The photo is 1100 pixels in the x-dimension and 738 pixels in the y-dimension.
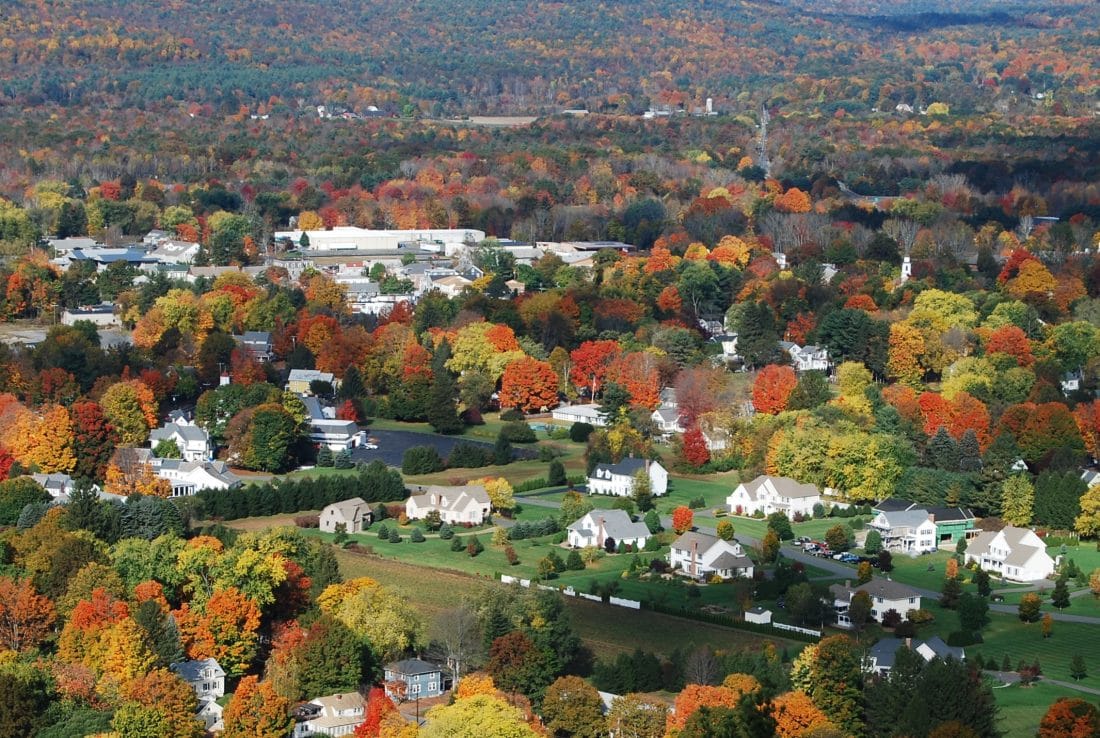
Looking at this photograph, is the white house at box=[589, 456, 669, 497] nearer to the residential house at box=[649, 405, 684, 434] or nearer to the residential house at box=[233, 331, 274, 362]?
the residential house at box=[649, 405, 684, 434]

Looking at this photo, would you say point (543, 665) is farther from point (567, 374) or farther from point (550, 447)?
point (567, 374)

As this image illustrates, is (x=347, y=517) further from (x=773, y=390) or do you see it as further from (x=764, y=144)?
(x=764, y=144)

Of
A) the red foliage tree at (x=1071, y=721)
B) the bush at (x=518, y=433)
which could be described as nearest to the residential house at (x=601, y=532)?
the bush at (x=518, y=433)

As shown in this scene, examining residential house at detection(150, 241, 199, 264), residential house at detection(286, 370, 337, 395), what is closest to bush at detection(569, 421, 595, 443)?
residential house at detection(286, 370, 337, 395)

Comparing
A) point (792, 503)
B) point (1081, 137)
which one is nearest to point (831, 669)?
point (792, 503)

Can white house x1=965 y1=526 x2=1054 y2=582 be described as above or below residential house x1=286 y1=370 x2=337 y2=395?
above

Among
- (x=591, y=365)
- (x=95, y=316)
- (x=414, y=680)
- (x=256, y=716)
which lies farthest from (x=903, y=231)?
(x=256, y=716)
